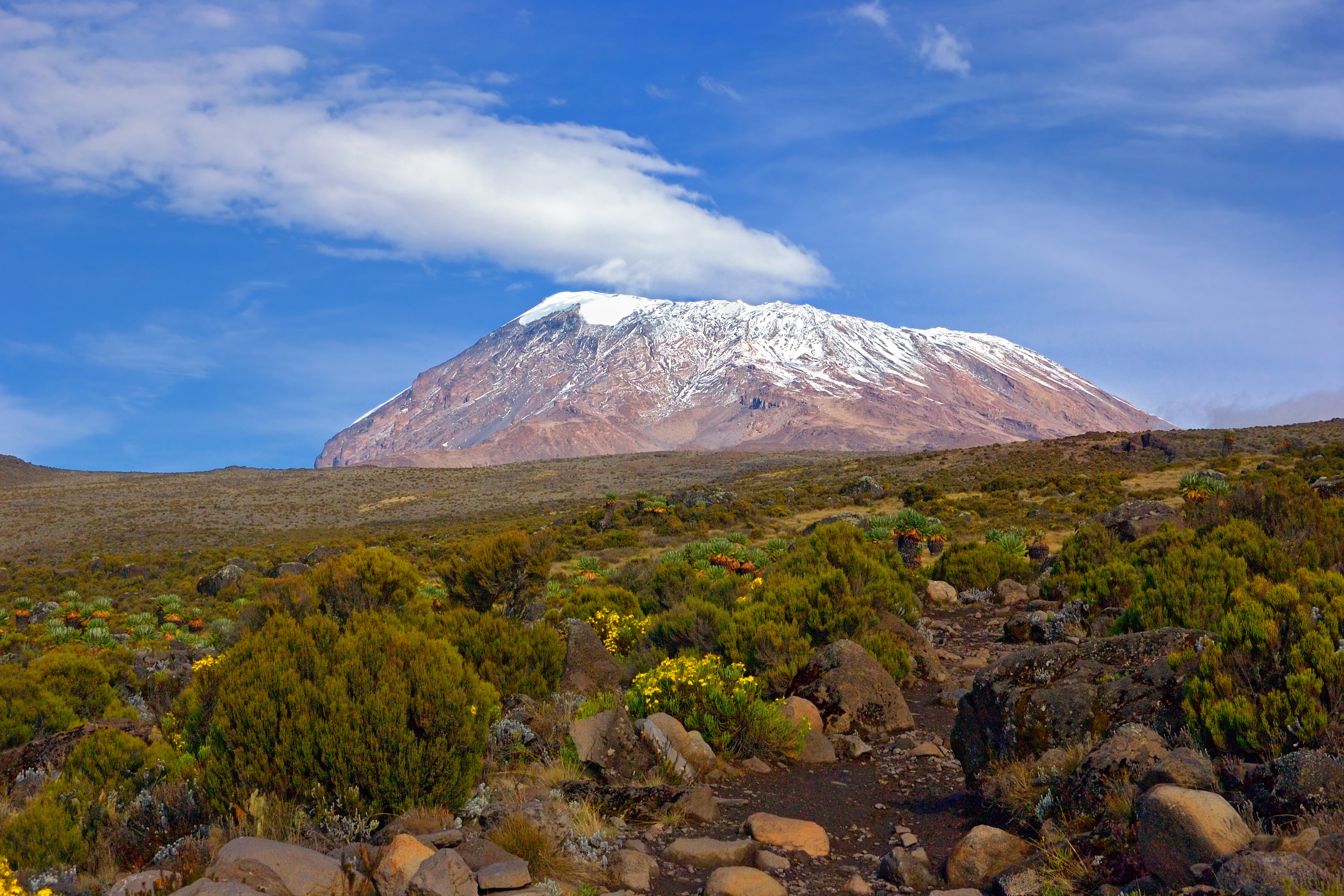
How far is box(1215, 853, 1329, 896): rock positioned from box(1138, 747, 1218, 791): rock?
85 centimetres

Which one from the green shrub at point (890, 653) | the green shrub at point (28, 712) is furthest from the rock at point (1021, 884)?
the green shrub at point (28, 712)

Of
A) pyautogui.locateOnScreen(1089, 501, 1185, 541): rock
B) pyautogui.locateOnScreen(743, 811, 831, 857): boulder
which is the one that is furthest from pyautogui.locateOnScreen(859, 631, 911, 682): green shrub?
pyautogui.locateOnScreen(1089, 501, 1185, 541): rock

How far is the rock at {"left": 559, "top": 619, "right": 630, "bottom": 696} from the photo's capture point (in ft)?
Answer: 30.7

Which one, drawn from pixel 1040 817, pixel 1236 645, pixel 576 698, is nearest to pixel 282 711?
pixel 576 698

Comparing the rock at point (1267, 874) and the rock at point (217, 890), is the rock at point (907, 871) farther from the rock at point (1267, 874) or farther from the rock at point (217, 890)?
the rock at point (217, 890)

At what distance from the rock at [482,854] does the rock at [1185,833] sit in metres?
3.40

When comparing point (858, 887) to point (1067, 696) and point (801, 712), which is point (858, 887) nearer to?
point (1067, 696)

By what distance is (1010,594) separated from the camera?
13.7 m

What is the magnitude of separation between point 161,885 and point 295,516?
64.9 meters

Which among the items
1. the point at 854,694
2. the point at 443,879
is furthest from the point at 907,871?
the point at 854,694

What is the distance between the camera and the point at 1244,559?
930 cm

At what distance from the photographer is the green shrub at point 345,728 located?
5586 millimetres

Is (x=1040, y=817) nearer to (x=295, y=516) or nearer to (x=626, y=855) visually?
(x=626, y=855)

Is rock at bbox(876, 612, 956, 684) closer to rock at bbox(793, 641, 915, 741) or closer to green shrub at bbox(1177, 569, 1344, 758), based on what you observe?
rock at bbox(793, 641, 915, 741)
